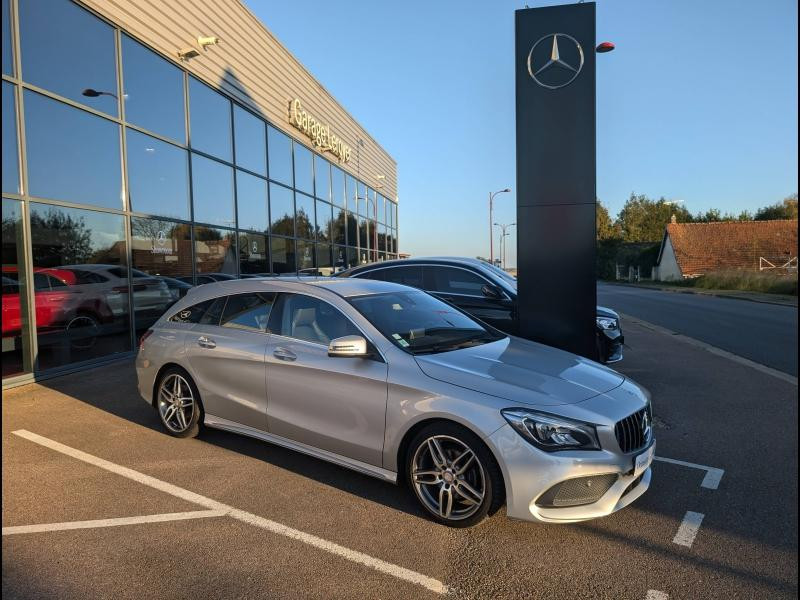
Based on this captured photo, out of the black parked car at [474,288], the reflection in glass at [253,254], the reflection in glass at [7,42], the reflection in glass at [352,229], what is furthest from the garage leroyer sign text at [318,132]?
the black parked car at [474,288]

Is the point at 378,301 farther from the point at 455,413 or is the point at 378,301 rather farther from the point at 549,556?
the point at 549,556

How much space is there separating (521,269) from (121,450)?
4.63 meters

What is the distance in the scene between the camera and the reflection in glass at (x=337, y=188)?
2112 cm

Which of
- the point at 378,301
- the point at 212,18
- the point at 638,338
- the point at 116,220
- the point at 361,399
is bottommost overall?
the point at 638,338

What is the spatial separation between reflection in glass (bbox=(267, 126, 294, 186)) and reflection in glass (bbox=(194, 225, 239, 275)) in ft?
10.4

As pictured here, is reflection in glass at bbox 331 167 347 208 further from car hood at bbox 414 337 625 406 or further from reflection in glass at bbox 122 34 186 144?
car hood at bbox 414 337 625 406

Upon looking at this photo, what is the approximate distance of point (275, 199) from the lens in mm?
15750

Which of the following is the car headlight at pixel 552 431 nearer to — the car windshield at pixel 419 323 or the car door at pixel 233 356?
the car windshield at pixel 419 323

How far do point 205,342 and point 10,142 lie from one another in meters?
5.05

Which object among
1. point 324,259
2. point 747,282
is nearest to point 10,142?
point 324,259

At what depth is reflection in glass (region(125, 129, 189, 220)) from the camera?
9.81 metres

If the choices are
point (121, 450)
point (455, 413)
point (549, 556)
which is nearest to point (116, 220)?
point (121, 450)

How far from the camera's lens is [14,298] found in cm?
746

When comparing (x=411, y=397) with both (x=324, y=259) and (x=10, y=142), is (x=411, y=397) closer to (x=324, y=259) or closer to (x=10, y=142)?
(x=10, y=142)
